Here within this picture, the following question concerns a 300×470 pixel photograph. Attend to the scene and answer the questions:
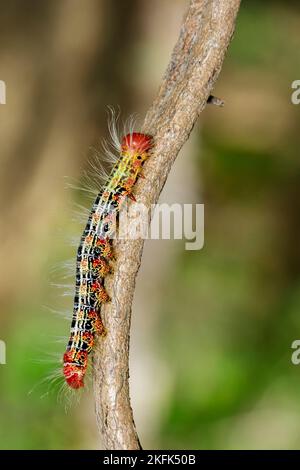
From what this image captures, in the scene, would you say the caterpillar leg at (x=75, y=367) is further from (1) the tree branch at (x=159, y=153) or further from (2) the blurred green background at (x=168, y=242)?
(2) the blurred green background at (x=168, y=242)

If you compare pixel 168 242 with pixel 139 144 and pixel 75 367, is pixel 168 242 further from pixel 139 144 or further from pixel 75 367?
pixel 139 144

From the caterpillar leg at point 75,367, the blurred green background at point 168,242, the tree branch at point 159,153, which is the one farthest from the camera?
the blurred green background at point 168,242

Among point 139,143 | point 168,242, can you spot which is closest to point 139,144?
point 139,143

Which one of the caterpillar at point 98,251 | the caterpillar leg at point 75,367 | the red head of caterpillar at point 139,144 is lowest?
the caterpillar leg at point 75,367

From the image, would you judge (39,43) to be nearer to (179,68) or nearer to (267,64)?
(267,64)

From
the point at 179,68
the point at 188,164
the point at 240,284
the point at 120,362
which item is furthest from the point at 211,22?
the point at 240,284

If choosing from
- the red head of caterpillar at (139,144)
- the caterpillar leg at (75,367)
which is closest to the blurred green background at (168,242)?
the caterpillar leg at (75,367)
